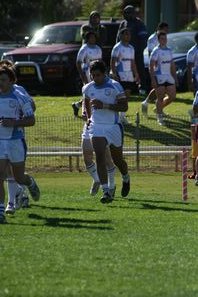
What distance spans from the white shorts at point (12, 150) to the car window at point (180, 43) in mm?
15202

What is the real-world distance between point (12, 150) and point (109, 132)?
2351mm

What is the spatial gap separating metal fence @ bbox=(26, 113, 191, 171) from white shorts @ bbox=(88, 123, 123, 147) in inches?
201

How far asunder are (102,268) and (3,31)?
42843mm

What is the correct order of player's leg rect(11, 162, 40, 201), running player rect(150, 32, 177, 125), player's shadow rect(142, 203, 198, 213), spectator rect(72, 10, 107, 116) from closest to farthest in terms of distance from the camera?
1. player's leg rect(11, 162, 40, 201)
2. player's shadow rect(142, 203, 198, 213)
3. spectator rect(72, 10, 107, 116)
4. running player rect(150, 32, 177, 125)

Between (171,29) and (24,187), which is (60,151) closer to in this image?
(24,187)

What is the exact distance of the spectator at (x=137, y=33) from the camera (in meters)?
24.4

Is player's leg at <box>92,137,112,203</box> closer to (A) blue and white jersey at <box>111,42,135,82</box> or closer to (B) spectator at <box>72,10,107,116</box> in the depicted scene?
(B) spectator at <box>72,10,107,116</box>

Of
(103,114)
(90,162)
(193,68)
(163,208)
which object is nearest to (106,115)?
(103,114)

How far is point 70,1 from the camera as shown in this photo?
173 feet

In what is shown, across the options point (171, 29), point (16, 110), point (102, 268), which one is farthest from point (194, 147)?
point (171, 29)

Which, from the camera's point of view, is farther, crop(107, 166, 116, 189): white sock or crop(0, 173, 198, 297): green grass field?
crop(107, 166, 116, 189): white sock

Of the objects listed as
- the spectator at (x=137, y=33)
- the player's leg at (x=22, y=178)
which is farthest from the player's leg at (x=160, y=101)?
the player's leg at (x=22, y=178)

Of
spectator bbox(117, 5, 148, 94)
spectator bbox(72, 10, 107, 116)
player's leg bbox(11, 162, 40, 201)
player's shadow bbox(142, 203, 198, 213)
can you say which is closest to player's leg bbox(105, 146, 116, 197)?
player's shadow bbox(142, 203, 198, 213)

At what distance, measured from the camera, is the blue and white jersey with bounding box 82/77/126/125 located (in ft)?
48.0
